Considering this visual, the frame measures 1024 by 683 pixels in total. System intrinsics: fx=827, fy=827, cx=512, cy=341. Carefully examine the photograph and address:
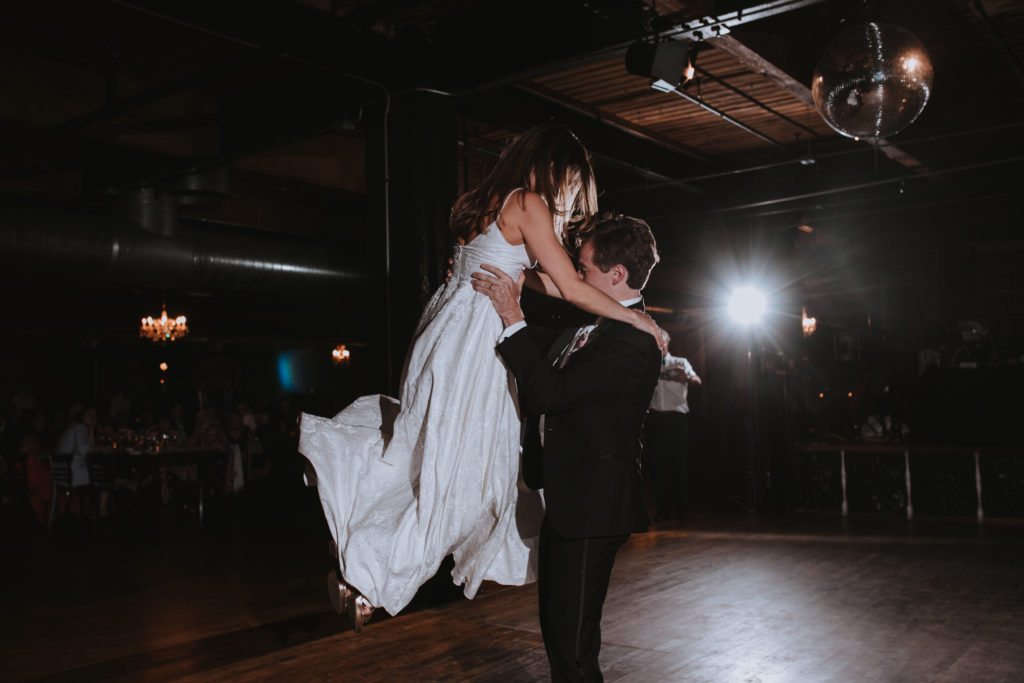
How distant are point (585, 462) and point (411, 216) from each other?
2.95m

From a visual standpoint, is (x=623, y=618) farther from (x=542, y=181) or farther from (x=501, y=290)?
(x=542, y=181)

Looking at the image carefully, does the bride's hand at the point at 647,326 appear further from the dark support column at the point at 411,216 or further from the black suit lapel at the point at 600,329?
the dark support column at the point at 411,216

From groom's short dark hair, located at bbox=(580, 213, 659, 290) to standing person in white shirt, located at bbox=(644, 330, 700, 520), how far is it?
17.7ft

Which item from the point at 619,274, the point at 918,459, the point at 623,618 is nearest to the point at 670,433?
the point at 918,459

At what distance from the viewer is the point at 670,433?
25.3 feet

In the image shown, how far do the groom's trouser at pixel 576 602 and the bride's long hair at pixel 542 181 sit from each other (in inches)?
37.1

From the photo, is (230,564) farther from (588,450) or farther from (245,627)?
(588,450)

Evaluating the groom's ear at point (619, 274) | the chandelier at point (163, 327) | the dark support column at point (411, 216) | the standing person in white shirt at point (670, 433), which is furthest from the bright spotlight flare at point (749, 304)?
the chandelier at point (163, 327)

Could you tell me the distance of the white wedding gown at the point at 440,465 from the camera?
2445 mm

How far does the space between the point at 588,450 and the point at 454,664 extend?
1.70 meters

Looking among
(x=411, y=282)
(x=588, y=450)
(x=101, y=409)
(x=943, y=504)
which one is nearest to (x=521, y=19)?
(x=411, y=282)

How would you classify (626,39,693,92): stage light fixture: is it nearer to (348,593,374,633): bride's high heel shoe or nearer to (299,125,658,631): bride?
(299,125,658,631): bride

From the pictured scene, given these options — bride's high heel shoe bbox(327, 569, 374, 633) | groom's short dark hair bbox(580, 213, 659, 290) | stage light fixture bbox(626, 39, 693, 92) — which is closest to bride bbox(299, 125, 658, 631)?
bride's high heel shoe bbox(327, 569, 374, 633)

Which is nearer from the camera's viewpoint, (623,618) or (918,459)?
(623,618)
